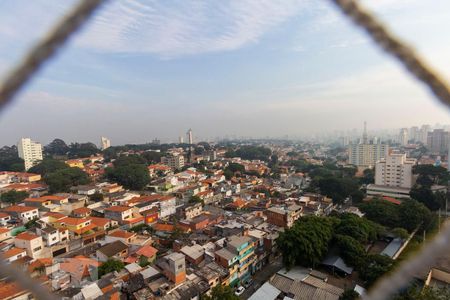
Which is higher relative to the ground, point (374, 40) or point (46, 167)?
point (374, 40)

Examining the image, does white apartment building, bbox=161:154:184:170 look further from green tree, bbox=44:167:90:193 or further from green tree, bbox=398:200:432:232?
green tree, bbox=398:200:432:232

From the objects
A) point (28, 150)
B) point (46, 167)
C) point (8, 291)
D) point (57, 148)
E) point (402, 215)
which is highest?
point (28, 150)

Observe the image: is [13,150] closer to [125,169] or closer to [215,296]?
[125,169]

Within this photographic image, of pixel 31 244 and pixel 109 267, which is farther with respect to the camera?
pixel 31 244

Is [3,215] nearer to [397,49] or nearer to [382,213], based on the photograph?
[397,49]

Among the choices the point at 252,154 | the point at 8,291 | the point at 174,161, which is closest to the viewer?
the point at 8,291

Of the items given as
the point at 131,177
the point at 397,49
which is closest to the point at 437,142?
the point at 131,177

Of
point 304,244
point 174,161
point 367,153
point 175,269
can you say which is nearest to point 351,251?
point 304,244

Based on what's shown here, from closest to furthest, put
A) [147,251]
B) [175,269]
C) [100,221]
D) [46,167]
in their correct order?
[175,269]
[147,251]
[100,221]
[46,167]
